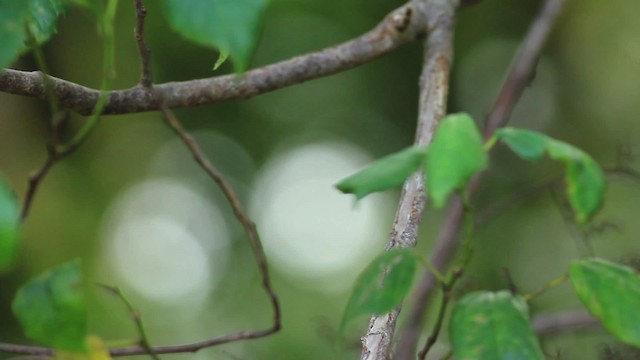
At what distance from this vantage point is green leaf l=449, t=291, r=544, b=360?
0.74 meters

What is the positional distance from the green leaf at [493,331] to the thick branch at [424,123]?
1.33ft

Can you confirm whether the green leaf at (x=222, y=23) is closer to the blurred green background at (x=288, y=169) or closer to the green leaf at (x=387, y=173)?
the green leaf at (x=387, y=173)

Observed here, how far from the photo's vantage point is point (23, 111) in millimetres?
4879

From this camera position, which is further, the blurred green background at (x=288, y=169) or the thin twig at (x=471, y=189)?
the blurred green background at (x=288, y=169)

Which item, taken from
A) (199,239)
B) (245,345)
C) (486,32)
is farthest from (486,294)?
(199,239)

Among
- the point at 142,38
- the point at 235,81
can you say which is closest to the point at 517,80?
the point at 235,81

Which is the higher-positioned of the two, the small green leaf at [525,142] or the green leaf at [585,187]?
the small green leaf at [525,142]

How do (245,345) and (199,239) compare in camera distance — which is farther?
(199,239)

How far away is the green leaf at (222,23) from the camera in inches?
23.0

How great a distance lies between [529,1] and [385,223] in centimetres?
188

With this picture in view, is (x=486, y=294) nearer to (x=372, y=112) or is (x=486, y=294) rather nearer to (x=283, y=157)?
(x=372, y=112)

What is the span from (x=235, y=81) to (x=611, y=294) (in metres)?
0.77

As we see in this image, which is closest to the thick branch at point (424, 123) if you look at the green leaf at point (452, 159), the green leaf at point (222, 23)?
the green leaf at point (452, 159)

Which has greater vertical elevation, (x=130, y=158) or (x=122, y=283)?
(x=130, y=158)
